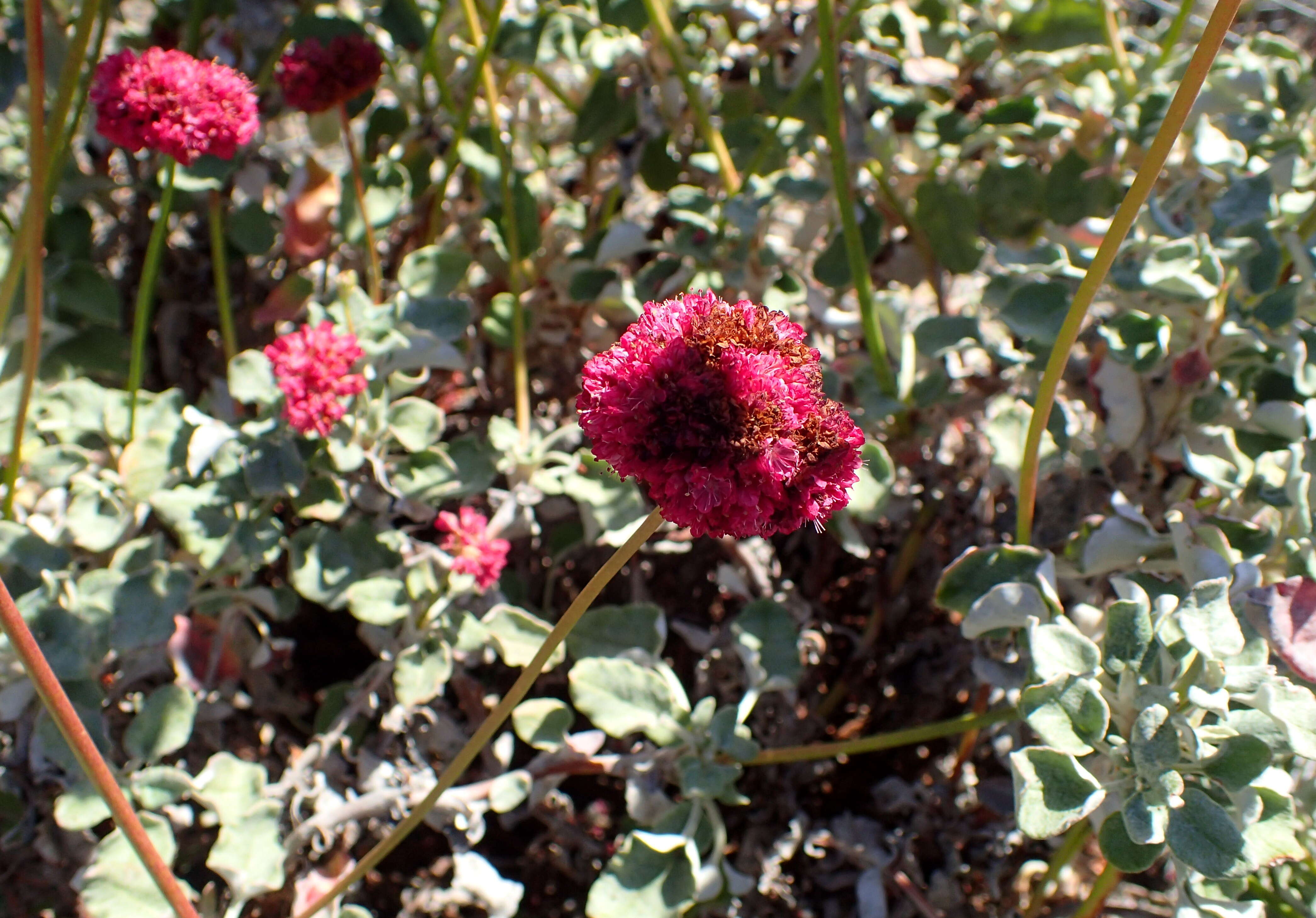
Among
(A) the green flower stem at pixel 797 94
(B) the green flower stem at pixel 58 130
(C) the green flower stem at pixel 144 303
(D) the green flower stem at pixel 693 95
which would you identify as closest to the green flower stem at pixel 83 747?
(B) the green flower stem at pixel 58 130

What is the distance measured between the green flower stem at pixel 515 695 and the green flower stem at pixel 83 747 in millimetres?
161

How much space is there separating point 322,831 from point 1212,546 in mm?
1137

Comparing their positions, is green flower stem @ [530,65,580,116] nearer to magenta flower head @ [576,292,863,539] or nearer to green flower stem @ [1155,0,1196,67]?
green flower stem @ [1155,0,1196,67]

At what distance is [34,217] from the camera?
1.12m

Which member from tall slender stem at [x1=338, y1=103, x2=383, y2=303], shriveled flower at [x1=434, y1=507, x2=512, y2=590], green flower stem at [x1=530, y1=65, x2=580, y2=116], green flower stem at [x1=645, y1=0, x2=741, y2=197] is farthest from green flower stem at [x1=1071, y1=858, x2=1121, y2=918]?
green flower stem at [x1=530, y1=65, x2=580, y2=116]

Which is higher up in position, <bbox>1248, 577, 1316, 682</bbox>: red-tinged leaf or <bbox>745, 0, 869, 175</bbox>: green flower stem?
<bbox>745, 0, 869, 175</bbox>: green flower stem

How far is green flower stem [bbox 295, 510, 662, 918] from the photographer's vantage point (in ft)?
2.50

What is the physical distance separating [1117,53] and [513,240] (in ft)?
3.71

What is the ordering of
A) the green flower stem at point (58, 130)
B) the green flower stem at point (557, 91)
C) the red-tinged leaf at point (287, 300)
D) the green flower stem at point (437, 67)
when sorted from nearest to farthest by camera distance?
the green flower stem at point (58, 130) → the green flower stem at point (437, 67) → the red-tinged leaf at point (287, 300) → the green flower stem at point (557, 91)

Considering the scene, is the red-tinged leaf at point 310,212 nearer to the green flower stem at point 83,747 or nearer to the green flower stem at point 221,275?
the green flower stem at point 221,275

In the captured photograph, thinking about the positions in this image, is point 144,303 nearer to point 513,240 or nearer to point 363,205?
point 363,205

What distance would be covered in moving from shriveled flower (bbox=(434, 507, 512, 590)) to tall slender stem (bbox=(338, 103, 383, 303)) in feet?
1.49

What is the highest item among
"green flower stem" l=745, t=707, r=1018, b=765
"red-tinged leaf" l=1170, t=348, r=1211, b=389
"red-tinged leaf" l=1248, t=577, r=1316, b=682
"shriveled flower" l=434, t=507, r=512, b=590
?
"red-tinged leaf" l=1170, t=348, r=1211, b=389

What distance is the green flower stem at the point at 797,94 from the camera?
1.48 meters
